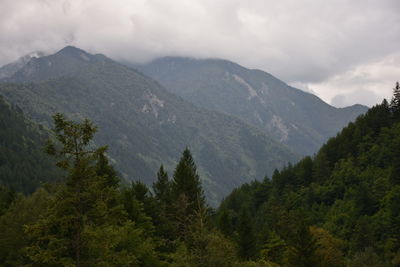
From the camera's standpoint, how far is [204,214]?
29797mm

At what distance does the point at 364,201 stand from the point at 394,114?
33929 mm

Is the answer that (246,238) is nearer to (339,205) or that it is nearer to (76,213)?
(76,213)

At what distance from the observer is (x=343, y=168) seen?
91.3 metres

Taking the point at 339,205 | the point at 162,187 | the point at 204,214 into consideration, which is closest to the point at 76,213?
the point at 204,214

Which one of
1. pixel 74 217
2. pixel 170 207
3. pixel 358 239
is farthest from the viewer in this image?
pixel 358 239

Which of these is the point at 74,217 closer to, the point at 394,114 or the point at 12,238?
the point at 12,238

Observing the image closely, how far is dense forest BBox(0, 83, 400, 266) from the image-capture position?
21094 millimetres

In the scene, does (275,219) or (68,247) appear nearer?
(68,247)

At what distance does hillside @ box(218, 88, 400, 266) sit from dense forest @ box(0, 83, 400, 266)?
0.22 meters

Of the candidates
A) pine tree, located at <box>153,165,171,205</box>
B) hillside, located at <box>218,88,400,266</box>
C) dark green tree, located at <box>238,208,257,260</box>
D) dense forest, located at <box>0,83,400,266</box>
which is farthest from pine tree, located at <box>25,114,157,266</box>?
pine tree, located at <box>153,165,171,205</box>

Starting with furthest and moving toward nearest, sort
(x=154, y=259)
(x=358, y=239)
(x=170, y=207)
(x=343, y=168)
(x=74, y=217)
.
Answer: (x=343, y=168)
(x=358, y=239)
(x=170, y=207)
(x=154, y=259)
(x=74, y=217)

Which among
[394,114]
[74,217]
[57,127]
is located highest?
[394,114]

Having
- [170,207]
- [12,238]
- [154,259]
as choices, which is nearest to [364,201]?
[170,207]

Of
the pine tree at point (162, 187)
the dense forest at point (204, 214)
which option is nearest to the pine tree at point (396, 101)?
the dense forest at point (204, 214)
